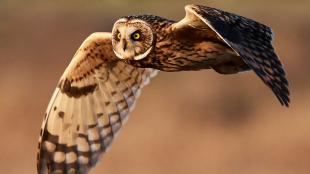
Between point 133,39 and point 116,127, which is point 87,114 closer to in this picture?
point 116,127

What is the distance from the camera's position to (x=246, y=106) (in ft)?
61.8

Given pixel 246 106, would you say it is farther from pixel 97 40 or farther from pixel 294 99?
pixel 97 40

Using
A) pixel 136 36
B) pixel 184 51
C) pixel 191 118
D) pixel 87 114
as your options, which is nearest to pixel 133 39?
pixel 136 36

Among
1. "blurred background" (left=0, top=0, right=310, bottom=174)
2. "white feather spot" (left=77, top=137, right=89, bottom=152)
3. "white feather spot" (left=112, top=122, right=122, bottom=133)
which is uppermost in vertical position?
"white feather spot" (left=112, top=122, right=122, bottom=133)

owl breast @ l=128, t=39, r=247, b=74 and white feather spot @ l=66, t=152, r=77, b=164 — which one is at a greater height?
owl breast @ l=128, t=39, r=247, b=74

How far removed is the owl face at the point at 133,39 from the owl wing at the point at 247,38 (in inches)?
9.4

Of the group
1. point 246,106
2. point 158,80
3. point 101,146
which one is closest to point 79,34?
point 158,80

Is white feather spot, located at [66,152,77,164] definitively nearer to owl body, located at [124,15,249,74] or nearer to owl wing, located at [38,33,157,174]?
owl wing, located at [38,33,157,174]

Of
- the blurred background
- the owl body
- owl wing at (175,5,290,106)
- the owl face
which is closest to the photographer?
owl wing at (175,5,290,106)

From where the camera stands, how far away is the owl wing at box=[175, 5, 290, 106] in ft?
38.4

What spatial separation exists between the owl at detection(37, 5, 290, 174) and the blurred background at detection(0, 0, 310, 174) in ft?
14.4

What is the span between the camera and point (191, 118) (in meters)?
18.6

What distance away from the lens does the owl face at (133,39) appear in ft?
41.6

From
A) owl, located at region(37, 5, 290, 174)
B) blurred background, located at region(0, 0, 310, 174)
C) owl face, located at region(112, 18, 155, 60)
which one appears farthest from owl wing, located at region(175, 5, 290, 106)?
blurred background, located at region(0, 0, 310, 174)
